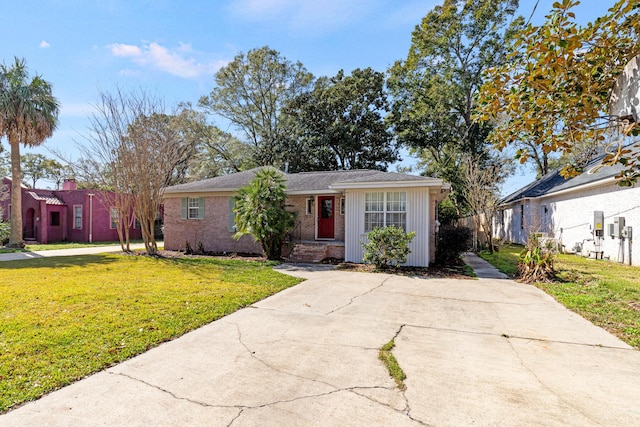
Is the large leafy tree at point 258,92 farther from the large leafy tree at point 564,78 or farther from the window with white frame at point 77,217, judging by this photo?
the large leafy tree at point 564,78

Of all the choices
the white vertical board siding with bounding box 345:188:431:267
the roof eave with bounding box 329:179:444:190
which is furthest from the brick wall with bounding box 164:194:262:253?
the roof eave with bounding box 329:179:444:190

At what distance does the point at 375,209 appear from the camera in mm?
11312

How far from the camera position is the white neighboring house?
443 inches

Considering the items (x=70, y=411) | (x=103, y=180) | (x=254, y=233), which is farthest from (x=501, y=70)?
(x=103, y=180)

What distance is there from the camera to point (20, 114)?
15992 mm

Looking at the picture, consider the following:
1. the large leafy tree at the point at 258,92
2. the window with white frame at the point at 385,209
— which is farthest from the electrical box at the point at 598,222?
the large leafy tree at the point at 258,92

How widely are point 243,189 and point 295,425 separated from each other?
1063 cm

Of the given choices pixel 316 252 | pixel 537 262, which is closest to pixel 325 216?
pixel 316 252

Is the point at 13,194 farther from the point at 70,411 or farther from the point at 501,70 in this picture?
the point at 501,70

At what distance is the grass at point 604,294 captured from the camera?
5.23m

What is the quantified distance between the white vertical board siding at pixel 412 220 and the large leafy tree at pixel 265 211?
7.73 feet

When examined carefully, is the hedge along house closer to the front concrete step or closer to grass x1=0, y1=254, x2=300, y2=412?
the front concrete step

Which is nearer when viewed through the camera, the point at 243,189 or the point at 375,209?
the point at 375,209

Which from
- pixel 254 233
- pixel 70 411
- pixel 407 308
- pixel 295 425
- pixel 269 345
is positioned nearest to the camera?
pixel 295 425
